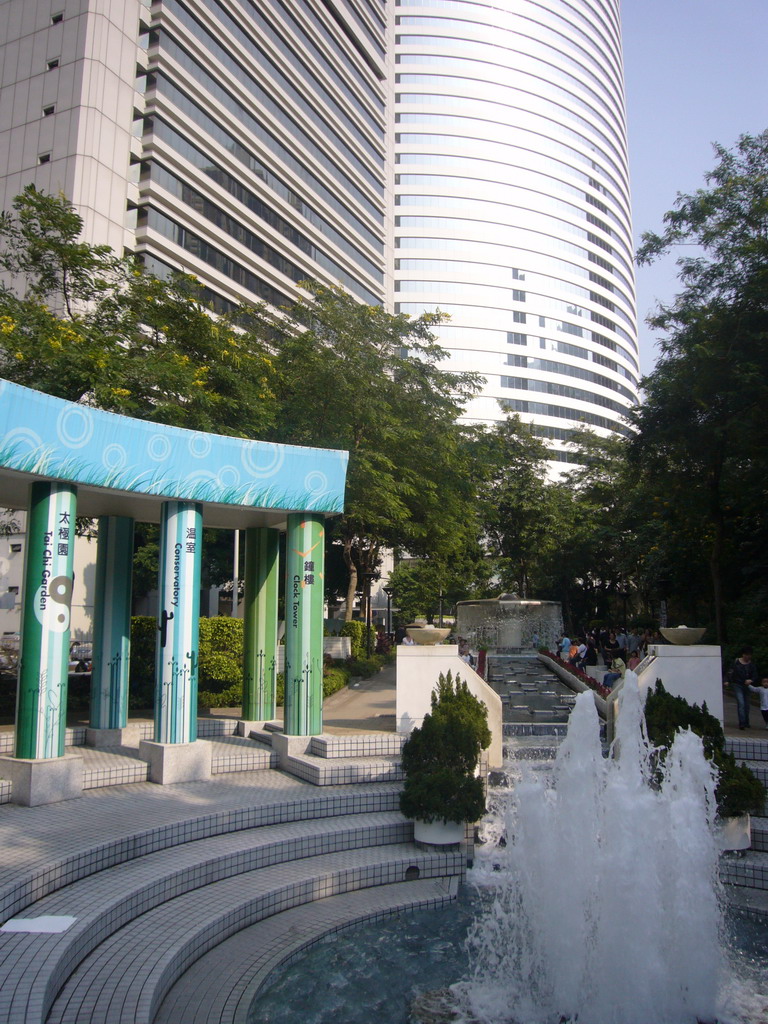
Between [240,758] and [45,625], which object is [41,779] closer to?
[45,625]

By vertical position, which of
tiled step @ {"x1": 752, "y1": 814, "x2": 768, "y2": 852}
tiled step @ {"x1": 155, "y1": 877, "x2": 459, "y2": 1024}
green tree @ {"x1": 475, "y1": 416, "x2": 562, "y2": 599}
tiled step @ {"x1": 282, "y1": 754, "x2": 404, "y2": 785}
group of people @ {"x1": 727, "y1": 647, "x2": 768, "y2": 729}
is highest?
green tree @ {"x1": 475, "y1": 416, "x2": 562, "y2": 599}

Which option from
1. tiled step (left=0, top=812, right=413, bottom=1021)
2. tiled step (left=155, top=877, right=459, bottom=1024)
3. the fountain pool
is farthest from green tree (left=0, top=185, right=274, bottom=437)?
the fountain pool

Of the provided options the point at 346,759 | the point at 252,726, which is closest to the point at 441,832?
the point at 346,759

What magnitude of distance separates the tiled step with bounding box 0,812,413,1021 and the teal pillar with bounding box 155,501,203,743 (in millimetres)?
1861

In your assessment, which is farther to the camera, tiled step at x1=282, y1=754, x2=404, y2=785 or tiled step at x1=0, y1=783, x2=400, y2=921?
tiled step at x1=282, y1=754, x2=404, y2=785

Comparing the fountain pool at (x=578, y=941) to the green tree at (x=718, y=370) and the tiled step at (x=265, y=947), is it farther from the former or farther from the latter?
the green tree at (x=718, y=370)

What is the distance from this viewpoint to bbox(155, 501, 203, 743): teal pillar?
29.8ft

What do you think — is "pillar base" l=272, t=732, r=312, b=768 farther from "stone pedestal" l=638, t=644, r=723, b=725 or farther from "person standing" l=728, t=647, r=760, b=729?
"person standing" l=728, t=647, r=760, b=729

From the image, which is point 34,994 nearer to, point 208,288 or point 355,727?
point 355,727

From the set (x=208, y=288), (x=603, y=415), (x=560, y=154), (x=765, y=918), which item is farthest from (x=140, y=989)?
(x=560, y=154)

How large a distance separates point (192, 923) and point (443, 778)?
9.22 ft

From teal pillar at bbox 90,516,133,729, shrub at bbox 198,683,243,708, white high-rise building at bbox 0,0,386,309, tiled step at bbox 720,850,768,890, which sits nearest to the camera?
tiled step at bbox 720,850,768,890

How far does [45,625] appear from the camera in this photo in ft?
26.8

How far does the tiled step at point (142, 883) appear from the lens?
4656mm
